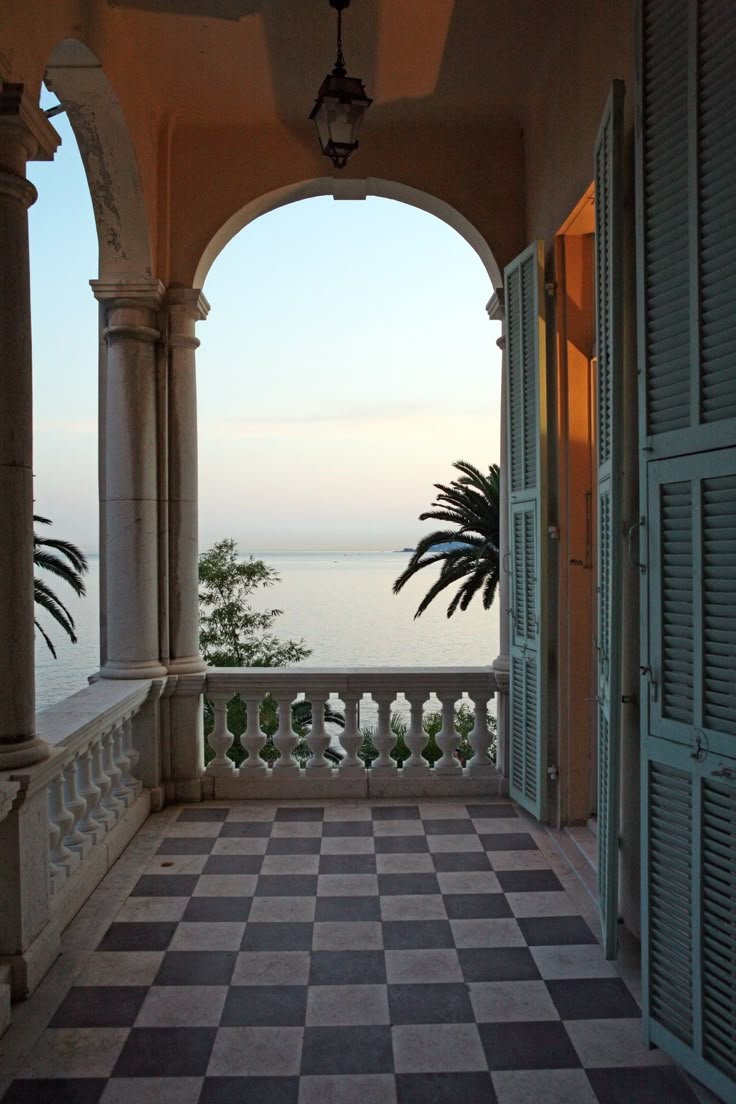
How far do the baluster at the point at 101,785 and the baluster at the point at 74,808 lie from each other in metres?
0.29

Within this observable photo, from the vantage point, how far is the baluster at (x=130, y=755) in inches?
221

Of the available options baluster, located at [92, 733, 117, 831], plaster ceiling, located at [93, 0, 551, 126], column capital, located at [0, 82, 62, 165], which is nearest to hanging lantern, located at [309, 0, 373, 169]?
plaster ceiling, located at [93, 0, 551, 126]

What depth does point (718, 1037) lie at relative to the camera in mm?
2602

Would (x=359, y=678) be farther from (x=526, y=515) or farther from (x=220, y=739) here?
(x=526, y=515)

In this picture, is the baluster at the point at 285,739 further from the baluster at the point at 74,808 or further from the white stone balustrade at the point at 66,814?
the baluster at the point at 74,808

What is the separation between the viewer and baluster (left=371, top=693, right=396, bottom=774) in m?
6.11

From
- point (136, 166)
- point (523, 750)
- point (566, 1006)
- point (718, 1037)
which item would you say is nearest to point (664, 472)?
point (718, 1037)

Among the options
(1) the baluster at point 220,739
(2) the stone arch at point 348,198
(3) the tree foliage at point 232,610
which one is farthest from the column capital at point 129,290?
(3) the tree foliage at point 232,610

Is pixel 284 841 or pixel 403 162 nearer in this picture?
pixel 284 841

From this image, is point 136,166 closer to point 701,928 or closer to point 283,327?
point 701,928

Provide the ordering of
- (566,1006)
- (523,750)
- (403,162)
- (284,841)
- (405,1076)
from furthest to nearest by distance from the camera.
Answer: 1. (403,162)
2. (523,750)
3. (284,841)
4. (566,1006)
5. (405,1076)

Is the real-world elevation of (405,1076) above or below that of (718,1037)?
below

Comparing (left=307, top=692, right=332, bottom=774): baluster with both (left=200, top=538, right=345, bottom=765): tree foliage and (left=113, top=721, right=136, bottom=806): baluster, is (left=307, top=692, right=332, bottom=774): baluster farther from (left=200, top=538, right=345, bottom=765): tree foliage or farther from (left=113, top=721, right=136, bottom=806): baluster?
(left=200, top=538, right=345, bottom=765): tree foliage

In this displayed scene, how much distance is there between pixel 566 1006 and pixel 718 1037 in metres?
0.77
